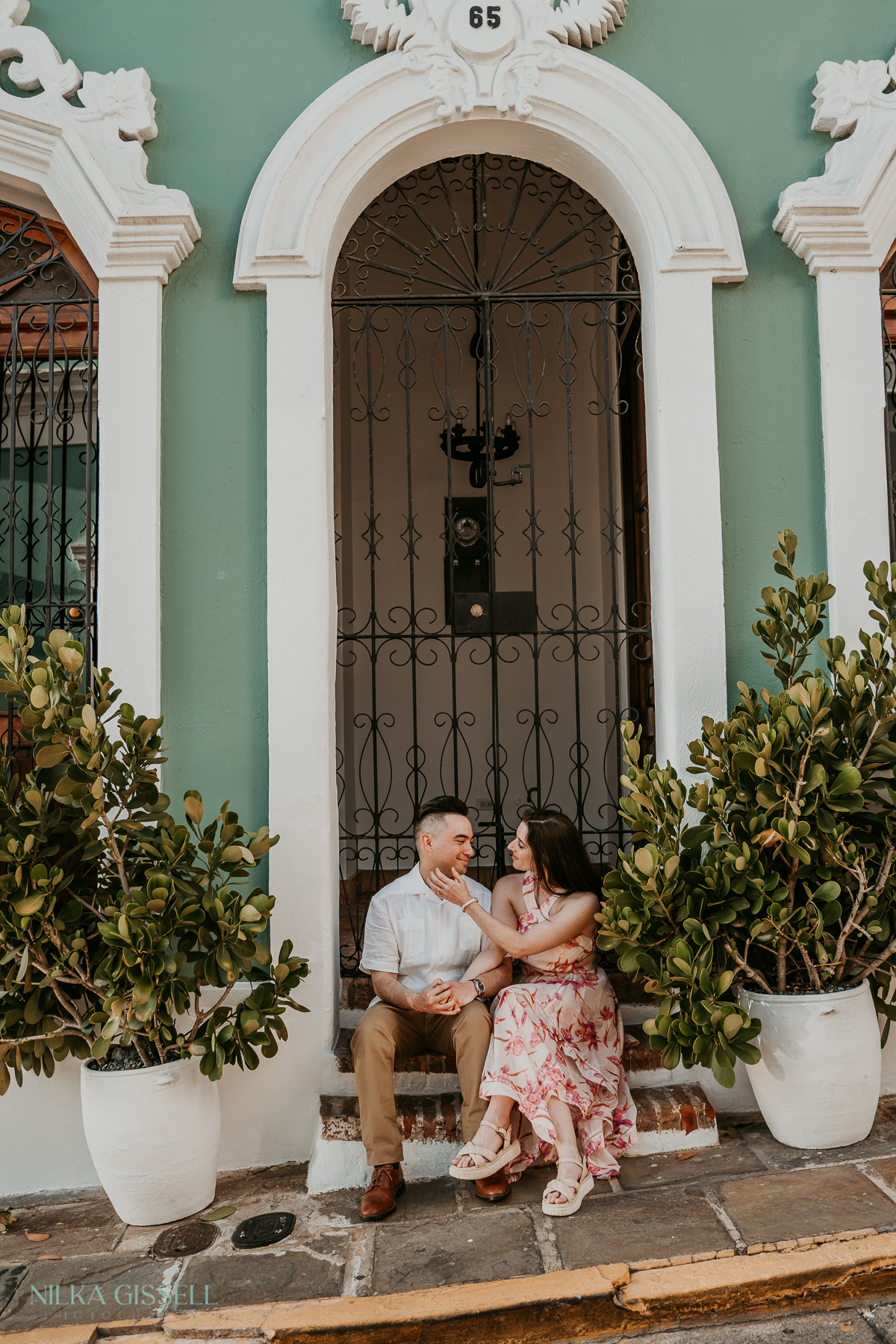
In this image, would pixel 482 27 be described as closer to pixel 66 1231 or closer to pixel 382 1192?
pixel 382 1192

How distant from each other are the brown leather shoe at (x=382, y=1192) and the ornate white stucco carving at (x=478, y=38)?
13.4ft

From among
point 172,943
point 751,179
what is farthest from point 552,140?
point 172,943

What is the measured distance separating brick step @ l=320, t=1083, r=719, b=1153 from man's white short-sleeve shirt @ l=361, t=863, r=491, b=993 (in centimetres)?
44

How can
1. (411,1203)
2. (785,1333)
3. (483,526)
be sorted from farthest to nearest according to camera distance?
(483,526) → (411,1203) → (785,1333)

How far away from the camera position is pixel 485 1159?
3.38 meters

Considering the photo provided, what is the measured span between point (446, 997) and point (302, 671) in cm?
136

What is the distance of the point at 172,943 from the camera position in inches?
130

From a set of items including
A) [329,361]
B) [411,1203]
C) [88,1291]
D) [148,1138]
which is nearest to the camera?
[88,1291]

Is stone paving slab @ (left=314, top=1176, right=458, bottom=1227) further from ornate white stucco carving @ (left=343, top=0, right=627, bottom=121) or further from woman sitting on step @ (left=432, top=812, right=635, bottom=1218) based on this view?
ornate white stucco carving @ (left=343, top=0, right=627, bottom=121)

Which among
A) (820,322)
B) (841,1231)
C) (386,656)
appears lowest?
(841,1231)

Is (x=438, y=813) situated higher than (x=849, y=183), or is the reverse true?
(x=849, y=183)

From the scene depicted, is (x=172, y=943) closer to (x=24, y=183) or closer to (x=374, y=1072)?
(x=374, y=1072)

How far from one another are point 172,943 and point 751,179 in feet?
12.4

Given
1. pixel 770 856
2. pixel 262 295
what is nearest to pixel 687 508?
pixel 770 856
